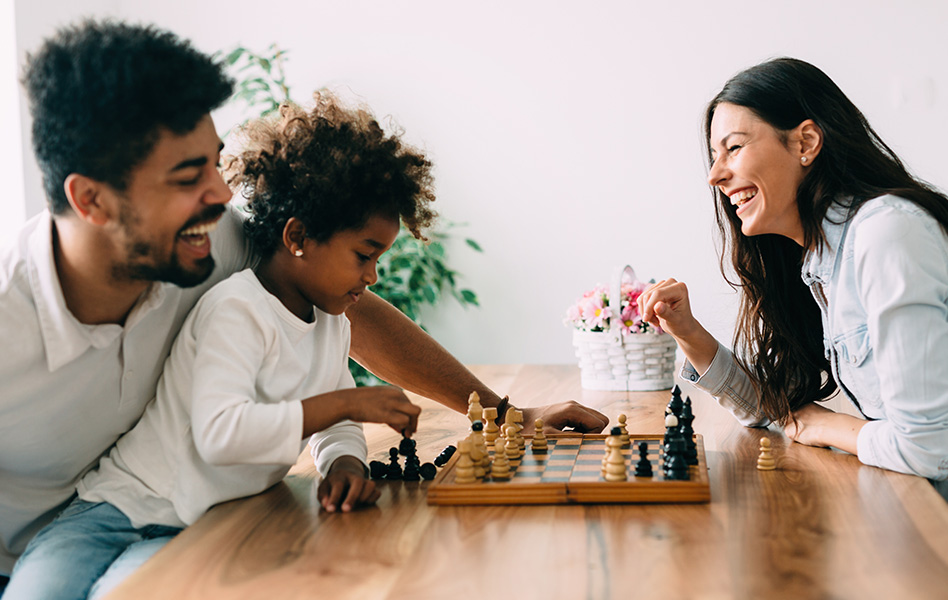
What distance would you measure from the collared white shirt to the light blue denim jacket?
1.13 meters

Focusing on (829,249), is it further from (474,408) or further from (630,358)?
(630,358)

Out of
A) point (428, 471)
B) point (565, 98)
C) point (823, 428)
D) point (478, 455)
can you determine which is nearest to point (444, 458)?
point (428, 471)

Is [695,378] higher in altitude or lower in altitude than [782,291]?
lower

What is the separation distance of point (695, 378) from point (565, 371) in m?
1.01

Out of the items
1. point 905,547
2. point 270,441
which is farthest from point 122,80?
point 905,547

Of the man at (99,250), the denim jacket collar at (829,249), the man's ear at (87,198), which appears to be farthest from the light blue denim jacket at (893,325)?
the man's ear at (87,198)

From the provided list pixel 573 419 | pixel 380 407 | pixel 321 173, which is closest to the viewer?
pixel 380 407

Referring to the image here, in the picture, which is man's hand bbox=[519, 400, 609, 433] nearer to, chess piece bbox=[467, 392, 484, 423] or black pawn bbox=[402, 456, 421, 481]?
chess piece bbox=[467, 392, 484, 423]

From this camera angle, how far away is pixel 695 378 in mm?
1868

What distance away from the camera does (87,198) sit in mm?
1214

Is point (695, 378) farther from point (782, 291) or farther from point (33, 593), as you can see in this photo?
point (33, 593)

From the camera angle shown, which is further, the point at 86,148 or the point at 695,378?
the point at 695,378

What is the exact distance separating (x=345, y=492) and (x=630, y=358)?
131 cm

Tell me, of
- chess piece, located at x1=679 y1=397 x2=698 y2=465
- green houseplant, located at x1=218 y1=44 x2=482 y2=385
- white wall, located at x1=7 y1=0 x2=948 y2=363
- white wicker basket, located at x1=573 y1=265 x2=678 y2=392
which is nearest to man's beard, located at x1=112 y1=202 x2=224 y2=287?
chess piece, located at x1=679 y1=397 x2=698 y2=465
